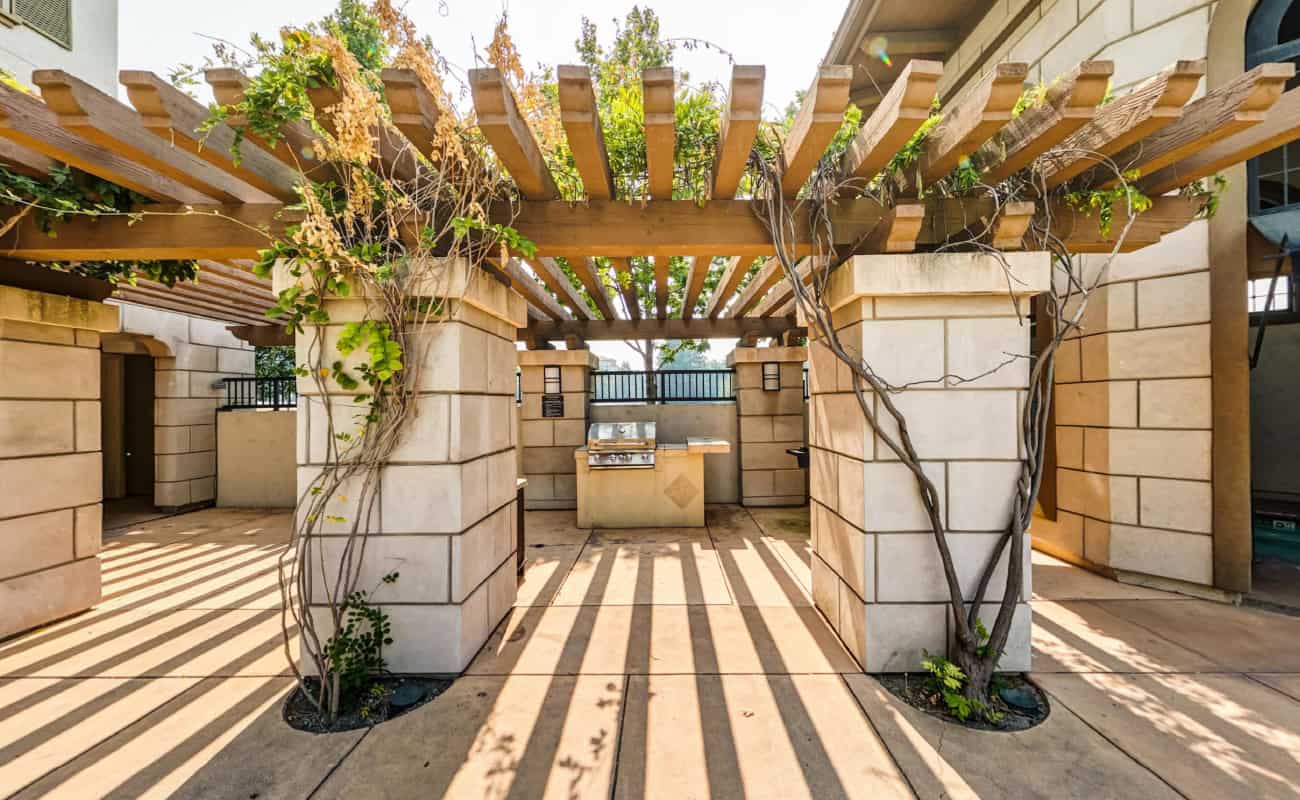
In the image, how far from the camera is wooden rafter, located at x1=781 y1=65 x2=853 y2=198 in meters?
1.79

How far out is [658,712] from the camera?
2189mm

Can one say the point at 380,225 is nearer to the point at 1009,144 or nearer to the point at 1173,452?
the point at 1009,144

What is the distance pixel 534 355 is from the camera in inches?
250

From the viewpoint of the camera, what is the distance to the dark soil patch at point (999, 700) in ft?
6.95

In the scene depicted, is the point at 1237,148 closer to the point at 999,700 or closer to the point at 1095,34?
the point at 1095,34

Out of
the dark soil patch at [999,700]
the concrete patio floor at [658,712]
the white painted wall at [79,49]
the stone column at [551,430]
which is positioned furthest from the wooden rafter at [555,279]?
the white painted wall at [79,49]

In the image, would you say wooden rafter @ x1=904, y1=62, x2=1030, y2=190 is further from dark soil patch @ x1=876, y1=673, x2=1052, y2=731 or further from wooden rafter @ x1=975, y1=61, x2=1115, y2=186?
dark soil patch @ x1=876, y1=673, x2=1052, y2=731

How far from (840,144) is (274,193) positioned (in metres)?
2.89

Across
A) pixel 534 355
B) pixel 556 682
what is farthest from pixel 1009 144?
pixel 534 355

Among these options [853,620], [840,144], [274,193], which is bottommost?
[853,620]

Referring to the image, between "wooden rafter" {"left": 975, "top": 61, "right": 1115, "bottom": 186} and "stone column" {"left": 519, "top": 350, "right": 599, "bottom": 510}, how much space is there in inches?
191

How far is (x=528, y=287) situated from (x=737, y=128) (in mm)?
2478

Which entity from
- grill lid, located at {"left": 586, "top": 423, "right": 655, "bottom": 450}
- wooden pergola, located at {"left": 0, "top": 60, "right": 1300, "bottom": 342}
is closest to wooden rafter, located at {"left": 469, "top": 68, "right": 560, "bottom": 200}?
wooden pergola, located at {"left": 0, "top": 60, "right": 1300, "bottom": 342}

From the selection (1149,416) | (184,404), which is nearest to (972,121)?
(1149,416)
